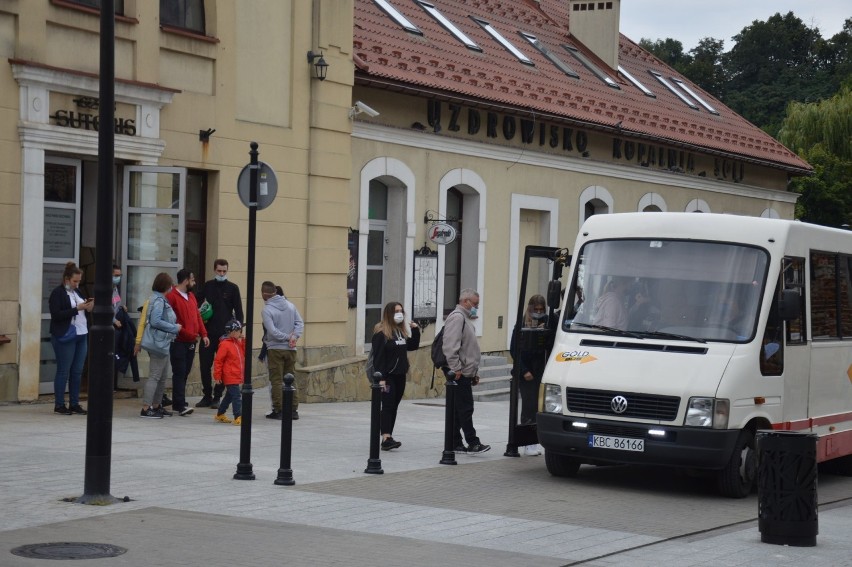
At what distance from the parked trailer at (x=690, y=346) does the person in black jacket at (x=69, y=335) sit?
5.86 m

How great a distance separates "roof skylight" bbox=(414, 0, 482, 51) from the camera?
27.9m

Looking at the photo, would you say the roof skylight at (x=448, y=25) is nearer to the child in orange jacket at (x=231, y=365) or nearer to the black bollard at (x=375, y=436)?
the child in orange jacket at (x=231, y=365)

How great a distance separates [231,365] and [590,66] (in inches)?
750

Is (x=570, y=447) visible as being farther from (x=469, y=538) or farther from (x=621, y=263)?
(x=469, y=538)

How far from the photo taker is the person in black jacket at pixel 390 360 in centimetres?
1508

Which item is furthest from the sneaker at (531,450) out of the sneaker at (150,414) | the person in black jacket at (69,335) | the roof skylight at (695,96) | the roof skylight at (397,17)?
the roof skylight at (695,96)

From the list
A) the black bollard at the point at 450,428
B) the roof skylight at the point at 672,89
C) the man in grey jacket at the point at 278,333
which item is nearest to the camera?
the black bollard at the point at 450,428

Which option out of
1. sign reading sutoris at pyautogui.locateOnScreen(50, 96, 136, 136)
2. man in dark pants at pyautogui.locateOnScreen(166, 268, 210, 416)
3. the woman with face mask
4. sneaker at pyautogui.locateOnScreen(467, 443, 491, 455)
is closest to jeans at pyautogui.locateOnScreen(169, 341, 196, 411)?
man in dark pants at pyautogui.locateOnScreen(166, 268, 210, 416)

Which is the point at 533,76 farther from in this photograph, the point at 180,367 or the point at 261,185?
the point at 261,185

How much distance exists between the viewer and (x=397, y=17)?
26438 millimetres

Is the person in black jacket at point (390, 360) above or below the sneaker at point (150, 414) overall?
above

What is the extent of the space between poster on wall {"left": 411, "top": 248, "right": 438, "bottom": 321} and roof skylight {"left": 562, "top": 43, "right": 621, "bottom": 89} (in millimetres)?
9715

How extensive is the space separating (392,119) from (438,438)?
26.9 feet

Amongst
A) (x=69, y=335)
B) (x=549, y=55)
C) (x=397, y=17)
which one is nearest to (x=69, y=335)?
(x=69, y=335)
